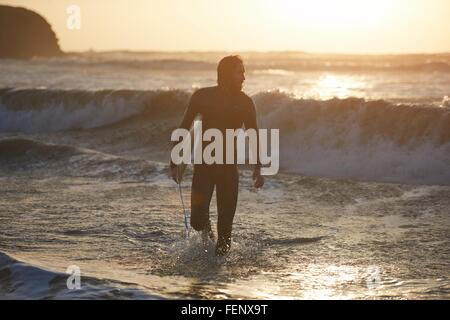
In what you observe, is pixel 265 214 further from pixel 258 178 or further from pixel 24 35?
pixel 24 35

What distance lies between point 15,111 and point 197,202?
22.0m

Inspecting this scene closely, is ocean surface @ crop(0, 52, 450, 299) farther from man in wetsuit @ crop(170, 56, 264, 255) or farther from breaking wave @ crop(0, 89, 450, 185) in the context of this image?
man in wetsuit @ crop(170, 56, 264, 255)

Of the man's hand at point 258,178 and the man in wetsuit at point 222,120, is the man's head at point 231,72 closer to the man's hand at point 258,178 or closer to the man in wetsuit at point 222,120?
the man in wetsuit at point 222,120

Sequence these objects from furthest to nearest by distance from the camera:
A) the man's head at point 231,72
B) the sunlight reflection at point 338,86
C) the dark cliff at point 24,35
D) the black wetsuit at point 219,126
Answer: the dark cliff at point 24,35, the sunlight reflection at point 338,86, the black wetsuit at point 219,126, the man's head at point 231,72

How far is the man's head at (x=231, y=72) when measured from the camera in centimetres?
668

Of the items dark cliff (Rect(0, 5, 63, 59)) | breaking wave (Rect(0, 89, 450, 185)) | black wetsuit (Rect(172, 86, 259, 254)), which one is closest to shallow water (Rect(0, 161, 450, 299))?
black wetsuit (Rect(172, 86, 259, 254))

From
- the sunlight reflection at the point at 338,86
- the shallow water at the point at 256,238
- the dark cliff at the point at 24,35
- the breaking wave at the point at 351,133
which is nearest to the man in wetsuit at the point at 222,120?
the shallow water at the point at 256,238

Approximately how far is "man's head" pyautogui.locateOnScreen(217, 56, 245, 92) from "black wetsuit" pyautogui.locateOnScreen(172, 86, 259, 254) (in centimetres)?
10

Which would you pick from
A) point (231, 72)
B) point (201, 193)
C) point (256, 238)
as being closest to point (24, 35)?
Result: point (256, 238)

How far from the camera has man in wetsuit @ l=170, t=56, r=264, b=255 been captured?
6738mm

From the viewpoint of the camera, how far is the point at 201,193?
6.96 metres

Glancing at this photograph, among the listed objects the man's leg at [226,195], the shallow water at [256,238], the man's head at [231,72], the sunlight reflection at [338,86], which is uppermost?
the man's head at [231,72]

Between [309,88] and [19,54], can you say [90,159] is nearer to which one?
[309,88]

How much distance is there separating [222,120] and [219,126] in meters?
0.06
